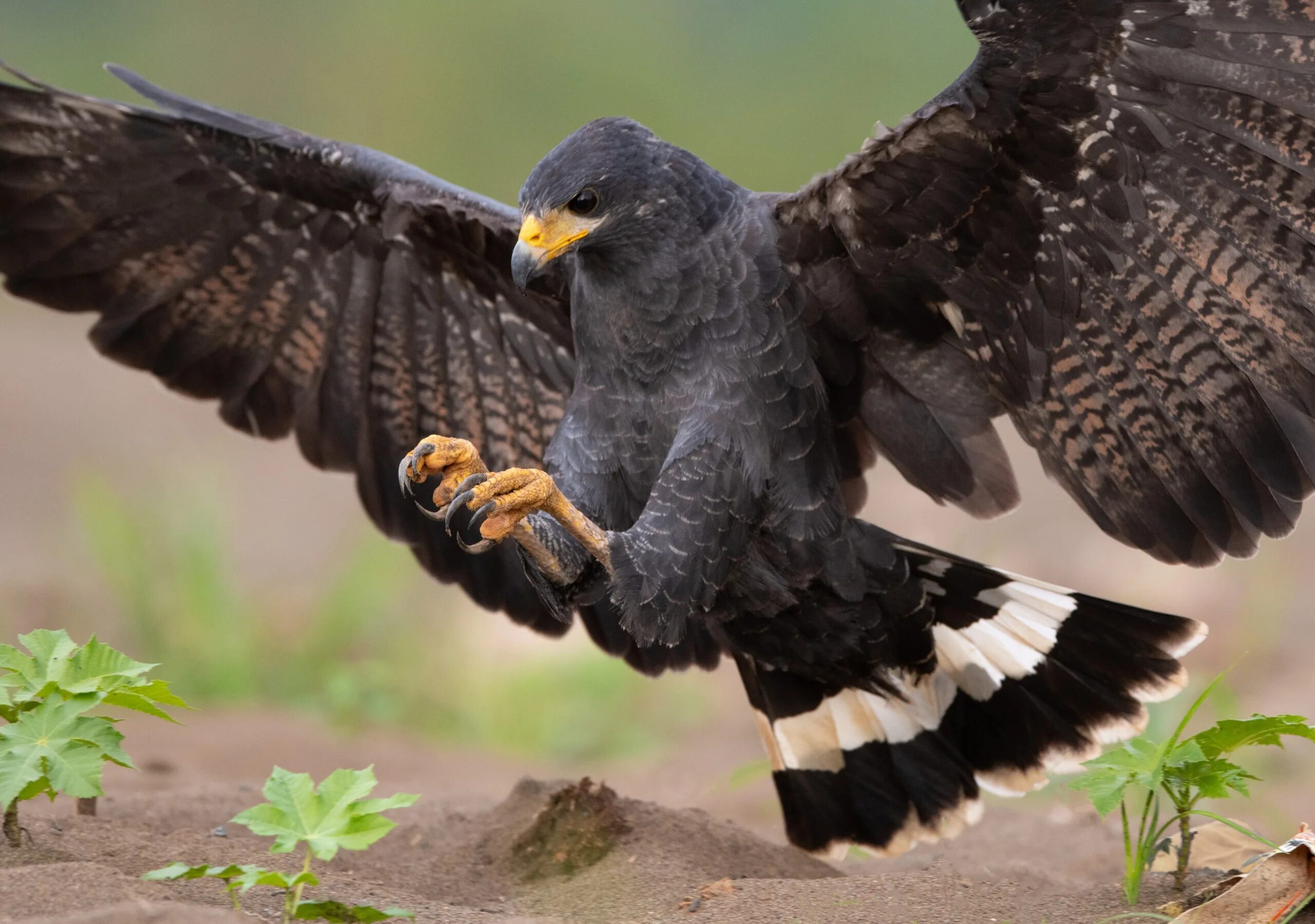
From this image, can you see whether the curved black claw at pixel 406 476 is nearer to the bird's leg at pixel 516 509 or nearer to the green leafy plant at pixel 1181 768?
the bird's leg at pixel 516 509

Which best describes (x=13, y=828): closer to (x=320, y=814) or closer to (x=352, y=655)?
(x=320, y=814)

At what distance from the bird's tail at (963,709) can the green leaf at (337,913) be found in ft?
6.88

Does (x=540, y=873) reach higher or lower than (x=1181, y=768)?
higher

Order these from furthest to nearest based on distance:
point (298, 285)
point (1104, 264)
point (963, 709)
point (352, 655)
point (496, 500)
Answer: point (352, 655), point (298, 285), point (963, 709), point (1104, 264), point (496, 500)

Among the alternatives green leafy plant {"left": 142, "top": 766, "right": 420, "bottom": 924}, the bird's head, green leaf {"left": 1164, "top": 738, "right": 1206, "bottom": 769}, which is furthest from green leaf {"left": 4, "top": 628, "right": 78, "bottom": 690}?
green leaf {"left": 1164, "top": 738, "right": 1206, "bottom": 769}

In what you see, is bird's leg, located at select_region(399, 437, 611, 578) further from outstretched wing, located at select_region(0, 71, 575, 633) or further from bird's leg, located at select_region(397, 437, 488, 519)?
outstretched wing, located at select_region(0, 71, 575, 633)

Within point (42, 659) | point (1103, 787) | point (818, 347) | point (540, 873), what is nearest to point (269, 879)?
point (42, 659)

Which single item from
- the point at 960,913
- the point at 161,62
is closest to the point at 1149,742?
the point at 960,913

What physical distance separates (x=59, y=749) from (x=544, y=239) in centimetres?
183

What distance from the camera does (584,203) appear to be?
12.6 ft

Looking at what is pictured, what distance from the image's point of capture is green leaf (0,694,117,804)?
9.25 feet

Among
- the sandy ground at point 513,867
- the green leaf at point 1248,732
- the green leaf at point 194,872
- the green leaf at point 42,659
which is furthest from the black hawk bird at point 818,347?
the green leaf at point 194,872

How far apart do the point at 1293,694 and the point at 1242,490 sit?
374 cm

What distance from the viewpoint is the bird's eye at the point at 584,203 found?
3830 mm
